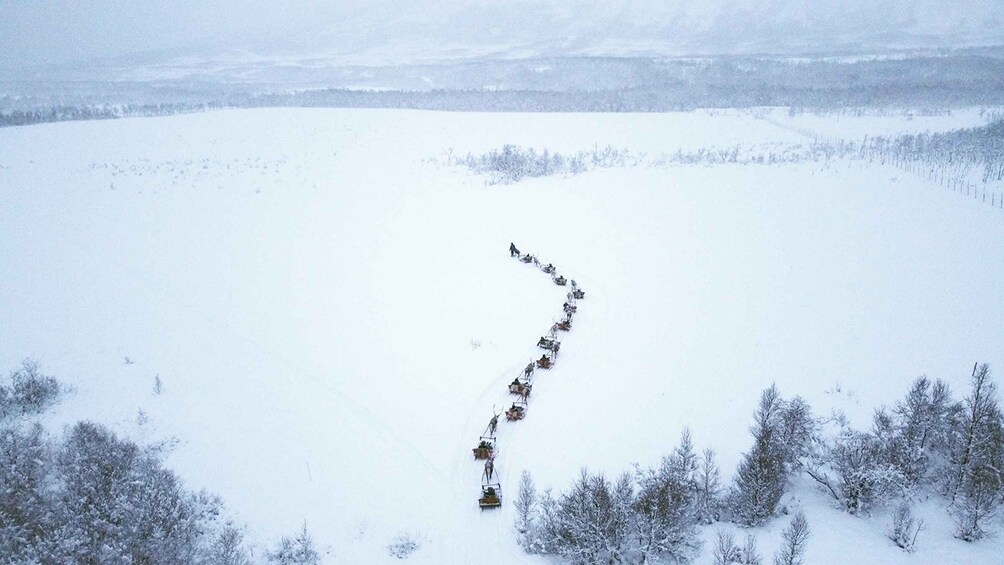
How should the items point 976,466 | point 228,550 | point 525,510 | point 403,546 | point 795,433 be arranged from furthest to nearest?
1. point 795,433
2. point 976,466
3. point 525,510
4. point 403,546
5. point 228,550

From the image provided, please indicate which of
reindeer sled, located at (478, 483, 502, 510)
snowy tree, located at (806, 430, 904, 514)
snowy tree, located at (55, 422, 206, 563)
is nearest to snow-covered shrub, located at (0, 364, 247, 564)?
snowy tree, located at (55, 422, 206, 563)

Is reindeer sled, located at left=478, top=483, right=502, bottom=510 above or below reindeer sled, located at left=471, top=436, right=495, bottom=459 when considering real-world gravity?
below

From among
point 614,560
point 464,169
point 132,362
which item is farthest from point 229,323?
point 464,169

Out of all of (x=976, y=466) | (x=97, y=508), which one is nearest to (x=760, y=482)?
(x=976, y=466)

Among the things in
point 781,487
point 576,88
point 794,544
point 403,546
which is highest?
point 576,88

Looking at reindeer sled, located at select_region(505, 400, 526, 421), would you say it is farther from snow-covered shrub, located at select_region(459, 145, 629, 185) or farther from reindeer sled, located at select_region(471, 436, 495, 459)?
→ snow-covered shrub, located at select_region(459, 145, 629, 185)

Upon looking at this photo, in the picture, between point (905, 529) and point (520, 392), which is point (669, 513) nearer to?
point (905, 529)
